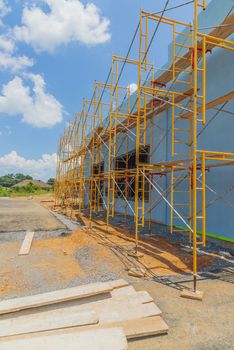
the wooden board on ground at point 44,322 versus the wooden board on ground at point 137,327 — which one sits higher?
the wooden board on ground at point 44,322

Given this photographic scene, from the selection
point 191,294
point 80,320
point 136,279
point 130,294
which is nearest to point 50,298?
point 80,320

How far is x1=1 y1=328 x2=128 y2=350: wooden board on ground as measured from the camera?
2547 mm

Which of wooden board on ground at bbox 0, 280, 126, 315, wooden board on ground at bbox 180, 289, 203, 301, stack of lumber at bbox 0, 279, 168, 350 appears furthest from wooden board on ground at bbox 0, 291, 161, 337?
wooden board on ground at bbox 180, 289, 203, 301

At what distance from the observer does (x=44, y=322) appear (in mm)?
2984

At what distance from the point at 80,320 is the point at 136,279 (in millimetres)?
2217

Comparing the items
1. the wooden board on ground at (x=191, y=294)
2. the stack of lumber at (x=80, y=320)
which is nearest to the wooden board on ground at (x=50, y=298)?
the stack of lumber at (x=80, y=320)

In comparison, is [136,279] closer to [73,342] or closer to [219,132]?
[73,342]

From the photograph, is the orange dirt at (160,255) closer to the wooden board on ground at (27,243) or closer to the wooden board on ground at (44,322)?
the wooden board on ground at (27,243)

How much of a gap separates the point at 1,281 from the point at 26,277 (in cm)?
46

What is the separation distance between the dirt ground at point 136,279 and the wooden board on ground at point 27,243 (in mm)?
168

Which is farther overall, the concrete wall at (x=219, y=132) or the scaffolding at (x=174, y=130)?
the concrete wall at (x=219, y=132)

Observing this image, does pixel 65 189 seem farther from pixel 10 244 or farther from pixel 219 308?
pixel 219 308

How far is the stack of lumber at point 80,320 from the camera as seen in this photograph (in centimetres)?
263

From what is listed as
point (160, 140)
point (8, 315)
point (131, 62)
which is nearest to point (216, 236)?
point (160, 140)
